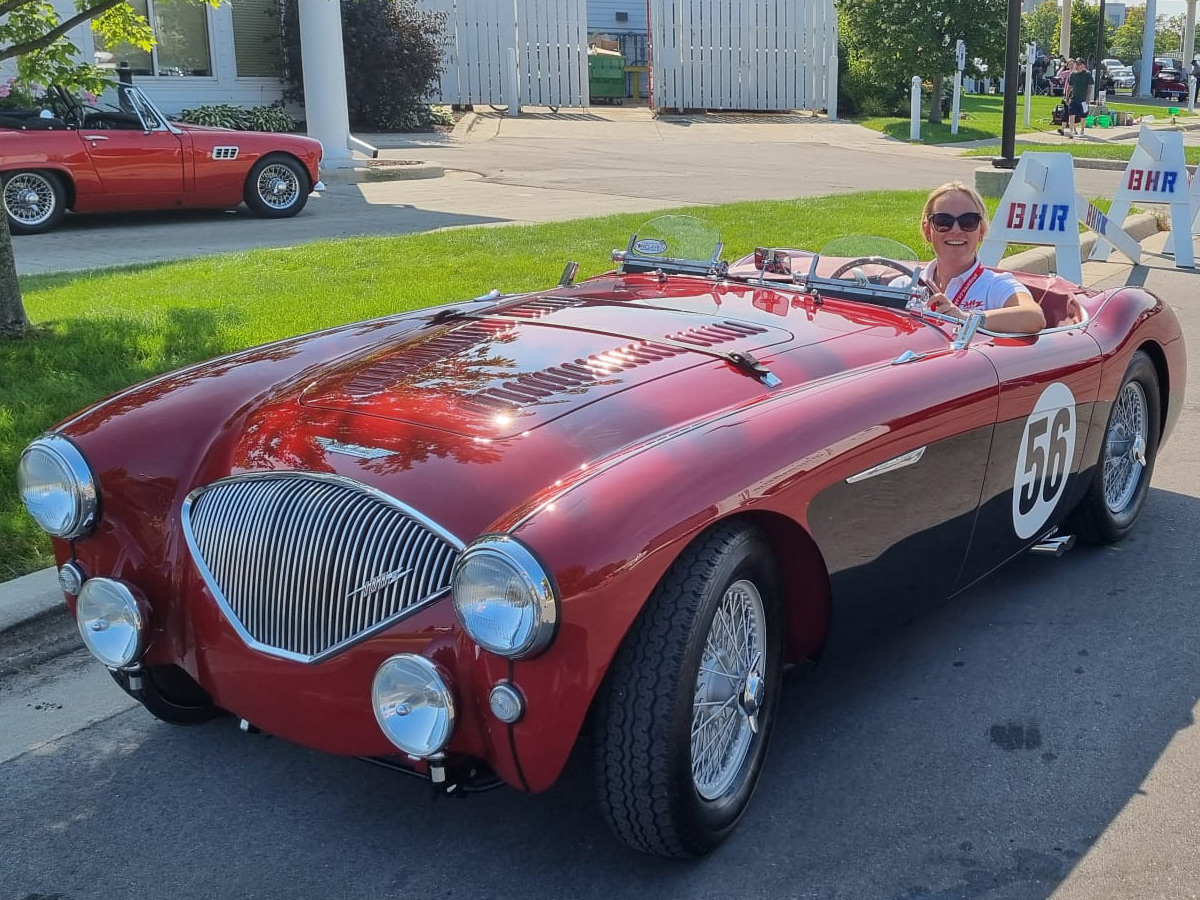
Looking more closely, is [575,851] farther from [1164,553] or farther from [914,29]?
[914,29]

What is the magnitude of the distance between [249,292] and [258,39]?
1468cm

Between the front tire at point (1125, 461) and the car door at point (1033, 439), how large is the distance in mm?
254

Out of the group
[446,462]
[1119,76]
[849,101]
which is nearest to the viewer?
[446,462]

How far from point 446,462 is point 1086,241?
9.92 meters

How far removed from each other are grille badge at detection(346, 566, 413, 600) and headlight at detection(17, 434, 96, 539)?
85 centimetres

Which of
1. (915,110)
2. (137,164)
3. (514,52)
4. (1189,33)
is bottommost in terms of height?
(137,164)

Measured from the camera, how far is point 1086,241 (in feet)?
36.7

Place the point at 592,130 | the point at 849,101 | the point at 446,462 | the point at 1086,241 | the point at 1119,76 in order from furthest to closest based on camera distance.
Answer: the point at 1119,76
the point at 849,101
the point at 592,130
the point at 1086,241
the point at 446,462

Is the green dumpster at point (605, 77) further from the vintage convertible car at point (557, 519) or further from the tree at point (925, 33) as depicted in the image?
the vintage convertible car at point (557, 519)

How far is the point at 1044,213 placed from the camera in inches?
342

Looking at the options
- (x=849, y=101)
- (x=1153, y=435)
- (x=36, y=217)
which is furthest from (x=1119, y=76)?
(x=1153, y=435)

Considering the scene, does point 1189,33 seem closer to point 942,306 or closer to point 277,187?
point 277,187

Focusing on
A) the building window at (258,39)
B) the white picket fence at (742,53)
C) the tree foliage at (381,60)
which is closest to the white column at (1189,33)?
the white picket fence at (742,53)

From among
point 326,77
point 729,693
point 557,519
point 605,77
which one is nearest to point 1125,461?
point 729,693
